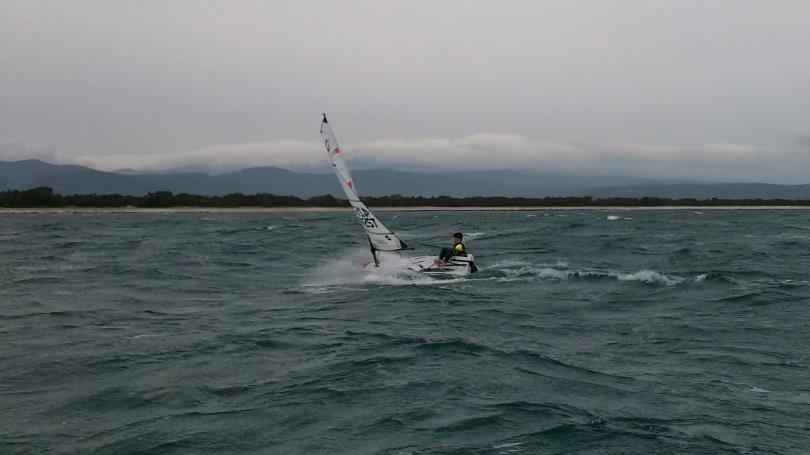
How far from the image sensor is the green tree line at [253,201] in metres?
122

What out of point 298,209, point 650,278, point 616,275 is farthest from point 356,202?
point 298,209

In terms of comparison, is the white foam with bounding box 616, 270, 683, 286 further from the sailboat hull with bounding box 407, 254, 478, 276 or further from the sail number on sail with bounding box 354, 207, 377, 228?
the sail number on sail with bounding box 354, 207, 377, 228

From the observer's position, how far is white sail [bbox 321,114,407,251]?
1086 inches

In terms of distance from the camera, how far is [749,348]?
16.0 metres

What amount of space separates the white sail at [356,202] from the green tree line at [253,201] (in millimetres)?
105892

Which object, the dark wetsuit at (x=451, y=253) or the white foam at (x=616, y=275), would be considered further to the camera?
the dark wetsuit at (x=451, y=253)

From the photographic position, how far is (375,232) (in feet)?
99.8

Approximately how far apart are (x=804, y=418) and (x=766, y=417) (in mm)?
533

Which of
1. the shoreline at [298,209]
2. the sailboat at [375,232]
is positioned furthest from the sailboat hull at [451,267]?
the shoreline at [298,209]

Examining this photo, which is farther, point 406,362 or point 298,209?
point 298,209

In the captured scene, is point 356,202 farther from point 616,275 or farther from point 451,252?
point 616,275

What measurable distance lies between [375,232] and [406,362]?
631 inches

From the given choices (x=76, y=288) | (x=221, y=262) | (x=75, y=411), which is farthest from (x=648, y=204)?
(x=75, y=411)

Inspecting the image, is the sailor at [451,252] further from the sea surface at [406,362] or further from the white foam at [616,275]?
the white foam at [616,275]
